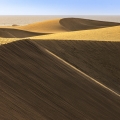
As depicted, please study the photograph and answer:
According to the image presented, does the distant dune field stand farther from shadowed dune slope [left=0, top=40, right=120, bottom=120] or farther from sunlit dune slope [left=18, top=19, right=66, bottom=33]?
sunlit dune slope [left=18, top=19, right=66, bottom=33]

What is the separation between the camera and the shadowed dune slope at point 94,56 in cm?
1120

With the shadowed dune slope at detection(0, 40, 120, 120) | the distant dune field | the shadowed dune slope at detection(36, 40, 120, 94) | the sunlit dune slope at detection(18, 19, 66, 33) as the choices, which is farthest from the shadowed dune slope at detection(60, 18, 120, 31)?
the shadowed dune slope at detection(0, 40, 120, 120)

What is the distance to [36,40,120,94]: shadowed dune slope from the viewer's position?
1120cm

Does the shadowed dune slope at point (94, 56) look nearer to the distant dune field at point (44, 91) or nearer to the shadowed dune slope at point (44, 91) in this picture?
the distant dune field at point (44, 91)

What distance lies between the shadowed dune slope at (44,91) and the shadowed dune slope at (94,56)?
282cm

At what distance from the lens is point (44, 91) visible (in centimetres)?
668

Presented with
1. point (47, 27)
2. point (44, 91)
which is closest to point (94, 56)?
point (44, 91)

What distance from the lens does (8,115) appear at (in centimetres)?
521

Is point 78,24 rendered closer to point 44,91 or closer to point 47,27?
point 47,27

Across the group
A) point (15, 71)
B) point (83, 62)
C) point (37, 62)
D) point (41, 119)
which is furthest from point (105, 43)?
point (41, 119)

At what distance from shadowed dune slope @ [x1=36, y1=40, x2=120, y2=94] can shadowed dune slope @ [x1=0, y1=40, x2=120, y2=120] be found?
282cm

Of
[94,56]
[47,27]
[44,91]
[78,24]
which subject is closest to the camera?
[44,91]

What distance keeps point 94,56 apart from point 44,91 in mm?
6417

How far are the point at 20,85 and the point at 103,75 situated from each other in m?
5.69
